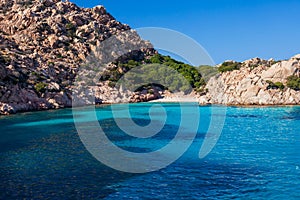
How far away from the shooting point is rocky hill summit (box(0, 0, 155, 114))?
64.0m

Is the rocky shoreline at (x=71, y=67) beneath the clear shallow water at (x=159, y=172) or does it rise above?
above

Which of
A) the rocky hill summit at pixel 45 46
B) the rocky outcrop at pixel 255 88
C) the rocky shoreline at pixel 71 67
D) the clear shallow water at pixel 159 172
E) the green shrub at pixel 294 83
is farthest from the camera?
the green shrub at pixel 294 83

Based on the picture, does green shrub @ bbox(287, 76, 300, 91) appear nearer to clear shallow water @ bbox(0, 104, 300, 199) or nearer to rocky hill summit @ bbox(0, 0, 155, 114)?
clear shallow water @ bbox(0, 104, 300, 199)

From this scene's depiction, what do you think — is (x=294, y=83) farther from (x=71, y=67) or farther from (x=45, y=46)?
(x=45, y=46)

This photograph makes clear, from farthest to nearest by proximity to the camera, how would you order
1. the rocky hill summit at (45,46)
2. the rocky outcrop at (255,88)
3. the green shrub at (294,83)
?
1. the green shrub at (294,83)
2. the rocky outcrop at (255,88)
3. the rocky hill summit at (45,46)

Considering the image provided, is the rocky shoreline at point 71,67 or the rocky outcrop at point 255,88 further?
the rocky outcrop at point 255,88

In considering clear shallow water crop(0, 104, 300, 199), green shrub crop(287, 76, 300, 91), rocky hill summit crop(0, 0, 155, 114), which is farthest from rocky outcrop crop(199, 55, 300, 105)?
clear shallow water crop(0, 104, 300, 199)

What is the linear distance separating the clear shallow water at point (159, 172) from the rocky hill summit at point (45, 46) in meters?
34.4

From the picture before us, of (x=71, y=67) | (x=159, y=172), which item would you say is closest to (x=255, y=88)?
(x=71, y=67)

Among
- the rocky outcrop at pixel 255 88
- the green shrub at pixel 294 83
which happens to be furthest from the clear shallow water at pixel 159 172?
the green shrub at pixel 294 83

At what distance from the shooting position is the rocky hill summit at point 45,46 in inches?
2520

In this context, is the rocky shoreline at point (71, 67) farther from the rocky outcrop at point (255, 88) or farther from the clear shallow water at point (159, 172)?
the clear shallow water at point (159, 172)

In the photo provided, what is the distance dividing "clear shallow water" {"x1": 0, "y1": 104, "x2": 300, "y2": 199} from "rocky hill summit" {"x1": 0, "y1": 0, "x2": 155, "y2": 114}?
3437 centimetres

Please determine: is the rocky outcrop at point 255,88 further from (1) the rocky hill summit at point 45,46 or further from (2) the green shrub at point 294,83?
(1) the rocky hill summit at point 45,46
